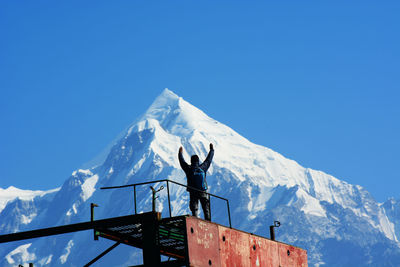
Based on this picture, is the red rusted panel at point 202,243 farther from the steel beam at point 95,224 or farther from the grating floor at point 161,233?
the steel beam at point 95,224

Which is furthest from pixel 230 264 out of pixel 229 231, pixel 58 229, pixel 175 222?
pixel 58 229

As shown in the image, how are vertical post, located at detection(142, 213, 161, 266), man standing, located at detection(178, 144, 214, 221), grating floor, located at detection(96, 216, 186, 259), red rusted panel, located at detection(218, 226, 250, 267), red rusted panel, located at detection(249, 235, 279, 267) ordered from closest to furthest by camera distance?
vertical post, located at detection(142, 213, 161, 266) < grating floor, located at detection(96, 216, 186, 259) < red rusted panel, located at detection(218, 226, 250, 267) < man standing, located at detection(178, 144, 214, 221) < red rusted panel, located at detection(249, 235, 279, 267)

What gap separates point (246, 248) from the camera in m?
25.9

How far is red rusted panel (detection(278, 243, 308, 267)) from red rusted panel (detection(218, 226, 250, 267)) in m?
2.97

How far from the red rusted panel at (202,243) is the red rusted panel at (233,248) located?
349 mm

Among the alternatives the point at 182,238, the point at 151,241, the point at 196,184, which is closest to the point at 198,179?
the point at 196,184

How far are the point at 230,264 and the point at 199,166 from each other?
3031 mm

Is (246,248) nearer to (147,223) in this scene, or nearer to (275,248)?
(275,248)

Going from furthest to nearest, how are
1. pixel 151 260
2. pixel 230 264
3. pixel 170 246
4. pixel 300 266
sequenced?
pixel 300 266
pixel 170 246
pixel 230 264
pixel 151 260

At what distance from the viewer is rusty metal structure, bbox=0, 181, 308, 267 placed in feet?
73.7

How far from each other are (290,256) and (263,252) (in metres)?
2.70

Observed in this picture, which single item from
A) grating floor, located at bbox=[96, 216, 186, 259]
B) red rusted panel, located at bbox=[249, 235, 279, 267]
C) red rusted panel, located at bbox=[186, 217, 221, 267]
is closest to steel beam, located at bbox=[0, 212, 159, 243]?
grating floor, located at bbox=[96, 216, 186, 259]

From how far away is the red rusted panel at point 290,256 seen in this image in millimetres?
28659

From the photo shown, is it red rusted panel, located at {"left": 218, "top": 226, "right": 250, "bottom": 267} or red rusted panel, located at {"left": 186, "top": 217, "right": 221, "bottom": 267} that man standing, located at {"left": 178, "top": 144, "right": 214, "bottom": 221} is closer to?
red rusted panel, located at {"left": 218, "top": 226, "right": 250, "bottom": 267}
